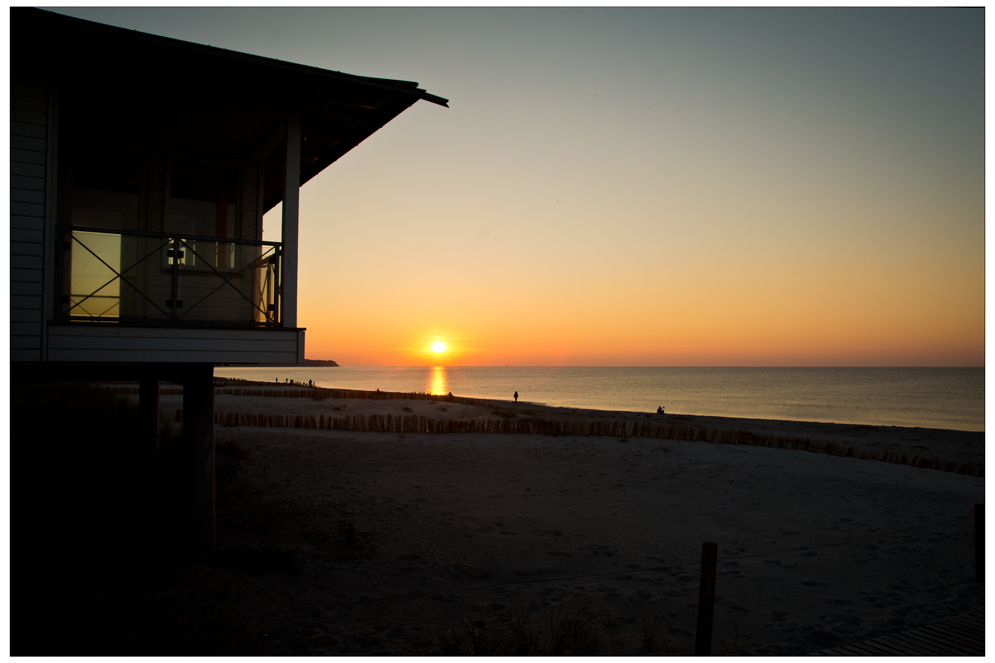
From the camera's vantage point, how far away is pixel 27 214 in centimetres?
632

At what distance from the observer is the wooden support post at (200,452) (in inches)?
311

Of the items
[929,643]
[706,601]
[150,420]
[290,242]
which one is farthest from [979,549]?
[150,420]

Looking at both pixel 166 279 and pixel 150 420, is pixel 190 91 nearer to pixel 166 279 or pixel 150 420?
pixel 166 279

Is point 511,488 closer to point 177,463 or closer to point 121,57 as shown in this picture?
point 177,463

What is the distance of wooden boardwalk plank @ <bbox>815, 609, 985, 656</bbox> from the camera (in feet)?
18.6

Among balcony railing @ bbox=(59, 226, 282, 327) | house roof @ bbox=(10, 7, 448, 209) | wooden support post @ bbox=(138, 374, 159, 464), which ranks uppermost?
house roof @ bbox=(10, 7, 448, 209)

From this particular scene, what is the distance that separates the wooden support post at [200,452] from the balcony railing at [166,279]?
2.97 ft

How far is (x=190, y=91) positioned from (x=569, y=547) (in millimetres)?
7804

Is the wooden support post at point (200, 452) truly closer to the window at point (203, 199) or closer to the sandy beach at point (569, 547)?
the sandy beach at point (569, 547)

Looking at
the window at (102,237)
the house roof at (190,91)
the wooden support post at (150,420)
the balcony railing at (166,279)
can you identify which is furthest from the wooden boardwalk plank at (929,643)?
the wooden support post at (150,420)

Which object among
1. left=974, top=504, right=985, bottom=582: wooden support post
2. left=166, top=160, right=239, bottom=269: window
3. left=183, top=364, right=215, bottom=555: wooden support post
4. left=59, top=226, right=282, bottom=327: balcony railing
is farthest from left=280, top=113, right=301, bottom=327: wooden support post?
left=974, top=504, right=985, bottom=582: wooden support post

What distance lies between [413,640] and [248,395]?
95.2 ft

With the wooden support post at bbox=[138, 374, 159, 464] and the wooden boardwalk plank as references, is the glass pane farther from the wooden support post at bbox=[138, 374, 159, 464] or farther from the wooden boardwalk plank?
the wooden boardwalk plank

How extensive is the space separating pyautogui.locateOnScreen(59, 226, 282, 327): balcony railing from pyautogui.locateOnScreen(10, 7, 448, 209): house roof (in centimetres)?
161
